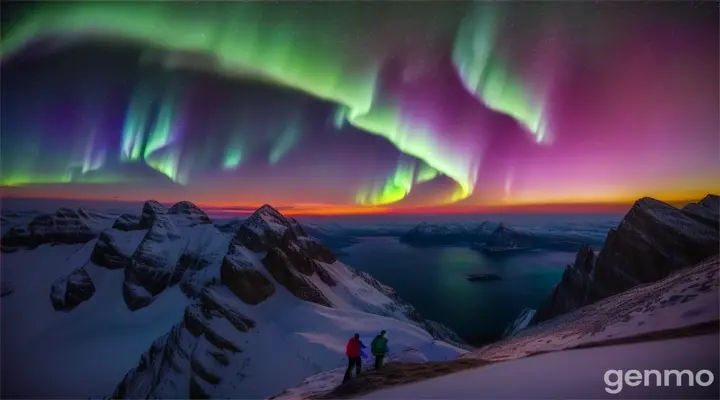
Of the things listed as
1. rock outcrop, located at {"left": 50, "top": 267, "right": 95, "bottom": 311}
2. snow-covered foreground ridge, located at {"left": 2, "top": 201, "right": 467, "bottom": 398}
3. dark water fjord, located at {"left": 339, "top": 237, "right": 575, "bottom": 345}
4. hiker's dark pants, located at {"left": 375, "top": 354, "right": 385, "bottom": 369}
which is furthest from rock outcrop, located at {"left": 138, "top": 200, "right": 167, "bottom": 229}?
hiker's dark pants, located at {"left": 375, "top": 354, "right": 385, "bottom": 369}

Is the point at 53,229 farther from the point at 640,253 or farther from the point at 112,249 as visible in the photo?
the point at 640,253

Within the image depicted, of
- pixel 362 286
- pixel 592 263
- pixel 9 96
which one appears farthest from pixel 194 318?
pixel 592 263

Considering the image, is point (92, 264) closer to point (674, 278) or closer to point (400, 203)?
point (400, 203)

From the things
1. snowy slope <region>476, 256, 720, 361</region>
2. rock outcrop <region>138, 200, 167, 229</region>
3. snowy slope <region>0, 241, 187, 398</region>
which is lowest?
snowy slope <region>0, 241, 187, 398</region>

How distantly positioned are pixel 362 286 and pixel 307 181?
5.91 feet

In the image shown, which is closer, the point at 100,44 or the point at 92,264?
the point at 100,44

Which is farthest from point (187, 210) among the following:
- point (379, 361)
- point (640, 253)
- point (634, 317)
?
point (640, 253)

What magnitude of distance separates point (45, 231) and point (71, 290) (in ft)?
6.43

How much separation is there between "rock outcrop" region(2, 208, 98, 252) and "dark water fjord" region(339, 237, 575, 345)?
423cm

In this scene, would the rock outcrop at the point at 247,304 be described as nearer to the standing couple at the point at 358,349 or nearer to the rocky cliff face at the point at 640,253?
the standing couple at the point at 358,349

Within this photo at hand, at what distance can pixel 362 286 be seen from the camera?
6578 millimetres

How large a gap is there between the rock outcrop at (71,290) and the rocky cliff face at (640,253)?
7.35 meters

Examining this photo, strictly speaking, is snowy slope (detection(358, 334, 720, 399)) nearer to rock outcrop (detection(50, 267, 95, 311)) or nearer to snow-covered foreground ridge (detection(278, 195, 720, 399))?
snow-covered foreground ridge (detection(278, 195, 720, 399))

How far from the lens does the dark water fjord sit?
6473 mm
